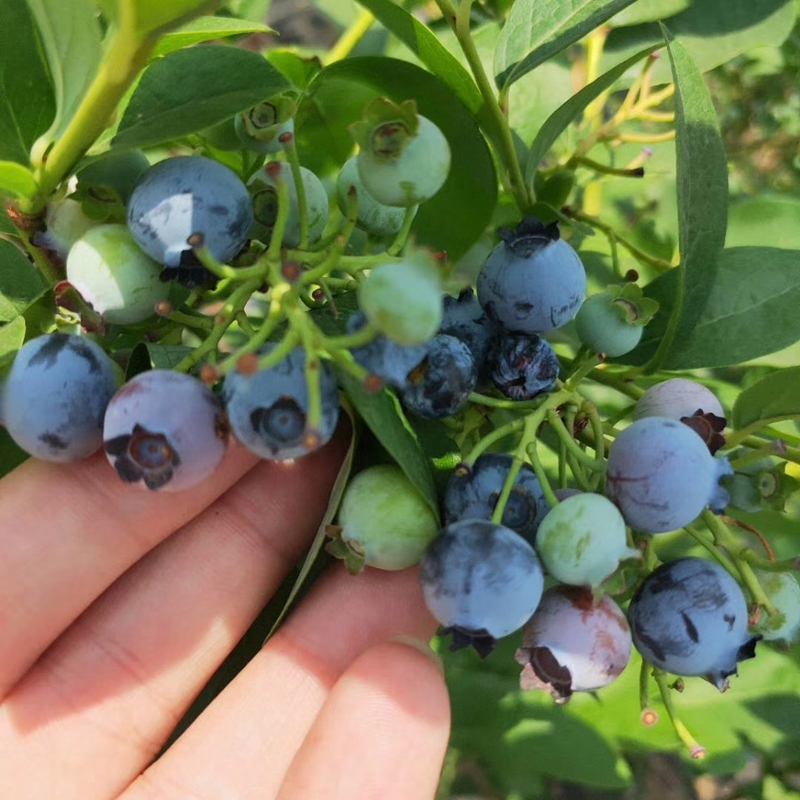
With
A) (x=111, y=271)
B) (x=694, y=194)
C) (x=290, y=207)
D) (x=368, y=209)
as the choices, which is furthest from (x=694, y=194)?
(x=111, y=271)

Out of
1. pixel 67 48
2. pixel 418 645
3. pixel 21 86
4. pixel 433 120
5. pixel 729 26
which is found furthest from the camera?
pixel 729 26

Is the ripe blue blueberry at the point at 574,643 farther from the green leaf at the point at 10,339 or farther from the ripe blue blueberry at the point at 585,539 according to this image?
the green leaf at the point at 10,339

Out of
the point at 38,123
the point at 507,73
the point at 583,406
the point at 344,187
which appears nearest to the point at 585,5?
the point at 507,73

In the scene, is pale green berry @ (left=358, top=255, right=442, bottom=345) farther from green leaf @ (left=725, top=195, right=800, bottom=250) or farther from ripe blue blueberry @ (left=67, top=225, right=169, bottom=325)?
green leaf @ (left=725, top=195, right=800, bottom=250)

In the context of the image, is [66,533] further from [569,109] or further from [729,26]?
[729,26]

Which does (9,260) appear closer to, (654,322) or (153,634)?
(153,634)
